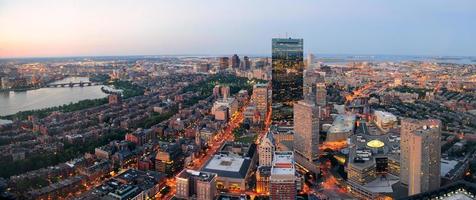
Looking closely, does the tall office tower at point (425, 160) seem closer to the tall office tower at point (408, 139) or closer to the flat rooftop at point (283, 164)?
the tall office tower at point (408, 139)

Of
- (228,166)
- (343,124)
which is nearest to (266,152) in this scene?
(228,166)

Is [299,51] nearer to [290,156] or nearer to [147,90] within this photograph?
[290,156]

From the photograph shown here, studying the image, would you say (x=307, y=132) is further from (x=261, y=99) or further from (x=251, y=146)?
(x=261, y=99)

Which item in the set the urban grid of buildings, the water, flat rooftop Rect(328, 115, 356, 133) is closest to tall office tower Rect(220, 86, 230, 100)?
the urban grid of buildings

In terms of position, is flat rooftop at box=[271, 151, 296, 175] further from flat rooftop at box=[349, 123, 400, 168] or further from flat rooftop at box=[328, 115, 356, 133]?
flat rooftop at box=[328, 115, 356, 133]

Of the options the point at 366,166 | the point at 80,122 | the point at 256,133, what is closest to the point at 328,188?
the point at 366,166

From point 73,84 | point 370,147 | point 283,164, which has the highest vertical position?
point 73,84
